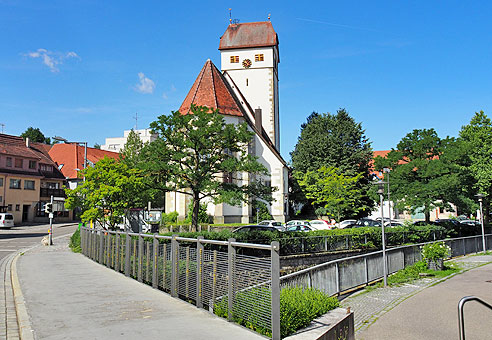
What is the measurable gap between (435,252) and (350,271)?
6677mm

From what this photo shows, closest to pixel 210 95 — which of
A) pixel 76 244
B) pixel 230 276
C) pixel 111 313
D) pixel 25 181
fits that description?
pixel 76 244

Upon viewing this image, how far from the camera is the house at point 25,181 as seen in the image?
5219 cm

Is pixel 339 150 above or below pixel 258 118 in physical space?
below

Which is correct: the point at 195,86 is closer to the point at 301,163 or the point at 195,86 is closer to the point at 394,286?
the point at 301,163

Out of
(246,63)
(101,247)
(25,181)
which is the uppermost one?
(246,63)

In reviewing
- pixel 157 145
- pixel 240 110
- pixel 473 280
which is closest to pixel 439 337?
pixel 473 280

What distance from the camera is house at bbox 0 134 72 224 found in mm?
52188

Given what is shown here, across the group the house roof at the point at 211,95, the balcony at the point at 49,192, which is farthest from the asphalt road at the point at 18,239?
the balcony at the point at 49,192

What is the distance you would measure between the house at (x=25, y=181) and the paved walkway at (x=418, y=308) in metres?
44.8

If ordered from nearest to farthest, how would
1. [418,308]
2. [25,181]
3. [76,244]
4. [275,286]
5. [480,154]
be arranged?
[275,286] → [418,308] → [76,244] → [480,154] → [25,181]

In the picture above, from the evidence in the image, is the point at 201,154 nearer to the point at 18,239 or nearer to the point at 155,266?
the point at 155,266

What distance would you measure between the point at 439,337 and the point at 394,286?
729cm

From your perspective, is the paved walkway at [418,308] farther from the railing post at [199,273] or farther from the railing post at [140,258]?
the railing post at [140,258]

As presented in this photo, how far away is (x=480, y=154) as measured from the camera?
125 ft
